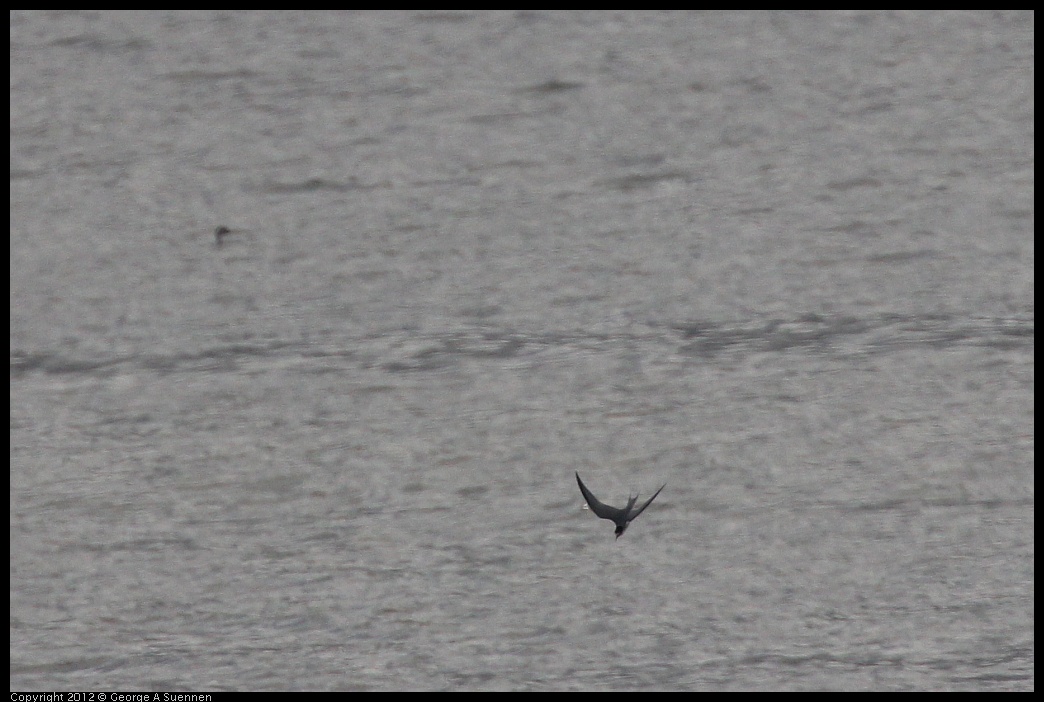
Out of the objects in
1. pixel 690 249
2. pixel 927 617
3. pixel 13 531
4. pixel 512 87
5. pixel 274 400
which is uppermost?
pixel 512 87

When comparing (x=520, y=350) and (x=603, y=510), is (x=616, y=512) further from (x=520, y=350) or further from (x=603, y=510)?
(x=520, y=350)

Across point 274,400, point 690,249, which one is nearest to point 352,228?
point 274,400

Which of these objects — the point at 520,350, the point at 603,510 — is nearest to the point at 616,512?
the point at 603,510

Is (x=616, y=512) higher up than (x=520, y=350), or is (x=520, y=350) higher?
(x=520, y=350)

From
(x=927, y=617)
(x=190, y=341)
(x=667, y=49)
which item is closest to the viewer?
(x=927, y=617)

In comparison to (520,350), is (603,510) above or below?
below

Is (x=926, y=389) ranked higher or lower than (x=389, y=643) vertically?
higher

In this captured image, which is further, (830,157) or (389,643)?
(830,157)

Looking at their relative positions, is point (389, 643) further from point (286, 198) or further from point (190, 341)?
point (286, 198)
